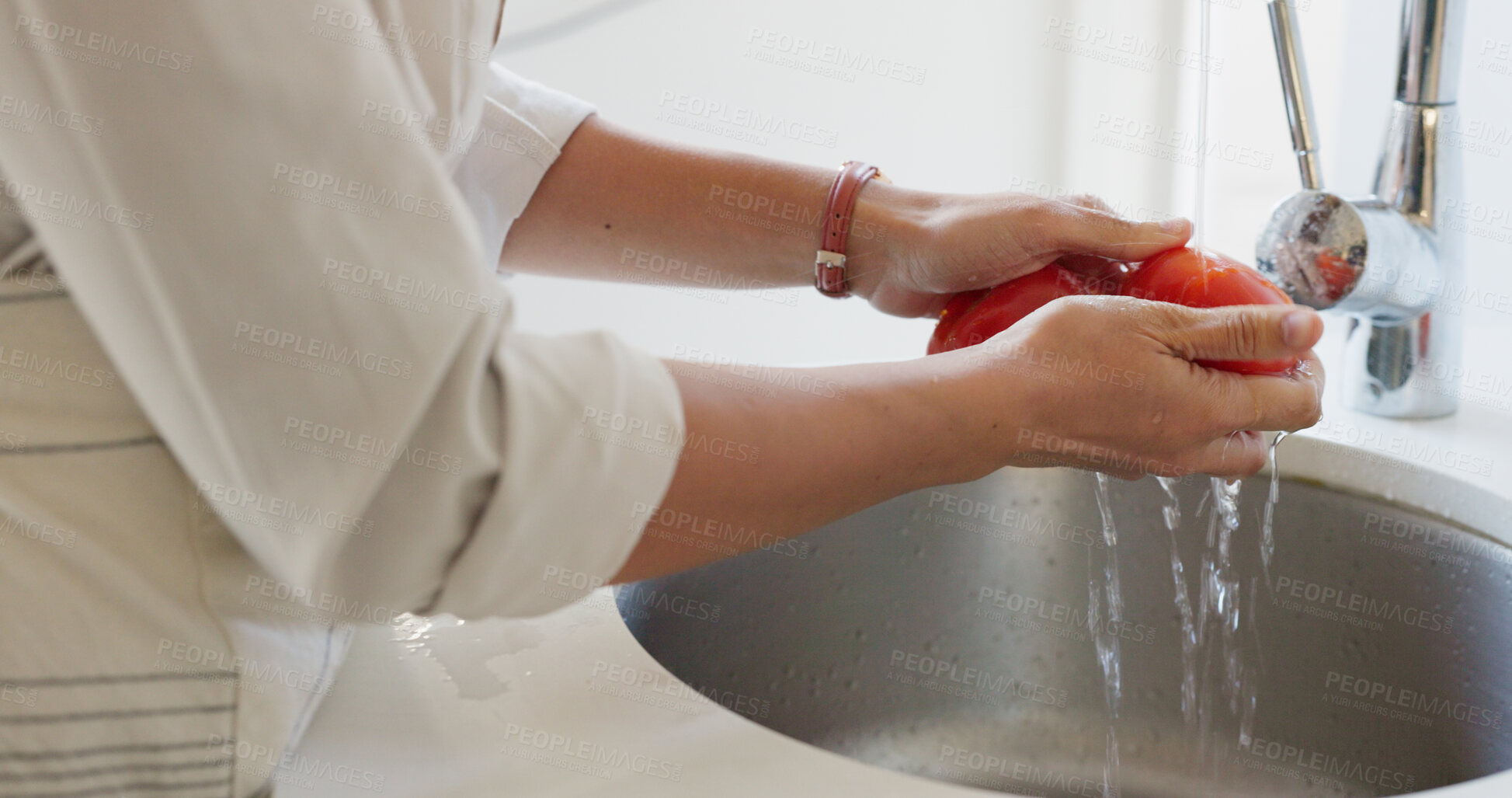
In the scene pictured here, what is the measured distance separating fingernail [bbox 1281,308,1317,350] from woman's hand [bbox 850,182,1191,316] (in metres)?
0.12

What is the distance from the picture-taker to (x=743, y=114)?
140cm

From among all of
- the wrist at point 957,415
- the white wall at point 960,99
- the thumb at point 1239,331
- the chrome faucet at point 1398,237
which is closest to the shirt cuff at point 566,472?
the wrist at point 957,415

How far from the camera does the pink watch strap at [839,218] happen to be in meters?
0.77

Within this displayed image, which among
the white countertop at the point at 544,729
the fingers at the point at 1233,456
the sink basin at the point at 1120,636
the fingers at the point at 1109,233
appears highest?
the fingers at the point at 1109,233

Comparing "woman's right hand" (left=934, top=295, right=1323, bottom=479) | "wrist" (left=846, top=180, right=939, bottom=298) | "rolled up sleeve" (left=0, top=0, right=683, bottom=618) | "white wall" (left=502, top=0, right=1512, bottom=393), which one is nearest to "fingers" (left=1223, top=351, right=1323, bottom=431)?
"woman's right hand" (left=934, top=295, right=1323, bottom=479)

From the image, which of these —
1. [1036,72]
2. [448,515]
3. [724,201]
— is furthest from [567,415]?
[1036,72]

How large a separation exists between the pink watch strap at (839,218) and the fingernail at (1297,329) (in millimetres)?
292

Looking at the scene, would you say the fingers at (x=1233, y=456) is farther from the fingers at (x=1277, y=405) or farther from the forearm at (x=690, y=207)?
the forearm at (x=690, y=207)

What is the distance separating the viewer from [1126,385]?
0.56 meters

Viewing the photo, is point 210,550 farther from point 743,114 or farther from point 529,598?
point 743,114

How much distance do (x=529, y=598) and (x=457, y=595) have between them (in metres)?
0.03

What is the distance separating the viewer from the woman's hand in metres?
0.69

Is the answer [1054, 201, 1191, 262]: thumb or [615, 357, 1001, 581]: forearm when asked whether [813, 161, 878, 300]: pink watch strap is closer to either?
[1054, 201, 1191, 262]: thumb

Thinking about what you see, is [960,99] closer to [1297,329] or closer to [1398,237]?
[1398,237]
